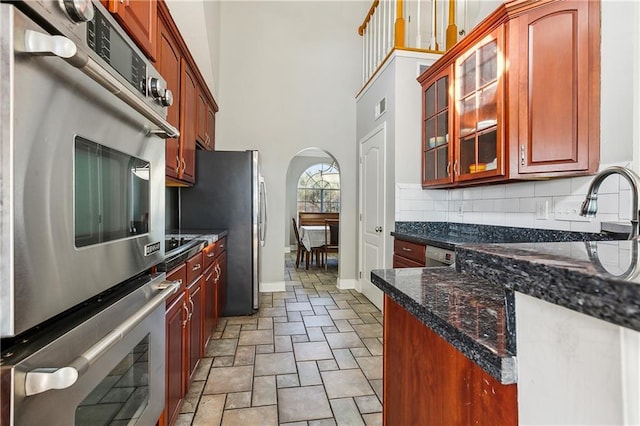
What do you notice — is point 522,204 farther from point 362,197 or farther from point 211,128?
point 211,128

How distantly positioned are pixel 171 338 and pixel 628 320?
1644 millimetres

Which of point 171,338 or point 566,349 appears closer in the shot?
point 566,349

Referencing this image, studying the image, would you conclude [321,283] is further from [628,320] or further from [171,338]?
[628,320]

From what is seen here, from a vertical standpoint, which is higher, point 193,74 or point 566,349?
point 193,74

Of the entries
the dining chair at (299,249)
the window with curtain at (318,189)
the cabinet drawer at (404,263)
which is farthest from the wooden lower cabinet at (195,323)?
the window with curtain at (318,189)

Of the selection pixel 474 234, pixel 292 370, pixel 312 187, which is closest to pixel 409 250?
pixel 474 234

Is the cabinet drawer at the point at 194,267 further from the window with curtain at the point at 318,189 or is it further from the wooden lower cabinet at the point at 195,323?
the window with curtain at the point at 318,189

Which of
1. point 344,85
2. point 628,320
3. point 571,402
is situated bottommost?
point 571,402

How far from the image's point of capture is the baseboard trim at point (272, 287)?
14.5ft

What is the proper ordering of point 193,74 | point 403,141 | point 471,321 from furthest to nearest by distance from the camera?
1. point 403,141
2. point 193,74
3. point 471,321

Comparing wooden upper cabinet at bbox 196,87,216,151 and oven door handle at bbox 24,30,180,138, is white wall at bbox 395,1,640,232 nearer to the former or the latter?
oven door handle at bbox 24,30,180,138

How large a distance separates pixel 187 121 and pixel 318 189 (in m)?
6.43

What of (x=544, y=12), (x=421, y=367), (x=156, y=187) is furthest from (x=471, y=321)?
(x=544, y=12)

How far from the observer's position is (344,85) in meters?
4.74
